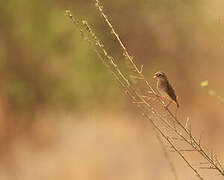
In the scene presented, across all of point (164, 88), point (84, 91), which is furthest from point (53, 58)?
point (164, 88)

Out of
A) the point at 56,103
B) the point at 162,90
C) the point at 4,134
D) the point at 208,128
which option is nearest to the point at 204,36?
the point at 208,128

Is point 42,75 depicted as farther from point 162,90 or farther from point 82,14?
point 162,90

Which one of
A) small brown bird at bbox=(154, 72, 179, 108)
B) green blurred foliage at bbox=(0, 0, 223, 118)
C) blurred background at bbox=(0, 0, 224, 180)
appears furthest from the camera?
green blurred foliage at bbox=(0, 0, 223, 118)

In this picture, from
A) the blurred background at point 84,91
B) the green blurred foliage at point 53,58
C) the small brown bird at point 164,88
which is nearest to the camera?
the small brown bird at point 164,88

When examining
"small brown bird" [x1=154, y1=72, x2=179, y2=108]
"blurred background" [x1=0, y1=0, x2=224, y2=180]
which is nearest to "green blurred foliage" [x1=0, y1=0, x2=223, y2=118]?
"blurred background" [x1=0, y1=0, x2=224, y2=180]

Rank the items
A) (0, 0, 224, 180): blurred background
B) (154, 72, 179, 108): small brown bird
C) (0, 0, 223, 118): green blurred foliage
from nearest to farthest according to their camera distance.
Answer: (154, 72, 179, 108): small brown bird → (0, 0, 224, 180): blurred background → (0, 0, 223, 118): green blurred foliage

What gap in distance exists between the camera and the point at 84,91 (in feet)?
30.8

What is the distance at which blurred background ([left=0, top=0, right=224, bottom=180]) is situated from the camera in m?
8.54

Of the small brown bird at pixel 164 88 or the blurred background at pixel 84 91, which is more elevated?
the blurred background at pixel 84 91

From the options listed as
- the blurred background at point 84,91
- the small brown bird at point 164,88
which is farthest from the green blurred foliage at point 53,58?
the small brown bird at point 164,88

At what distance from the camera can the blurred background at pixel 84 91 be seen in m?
8.54

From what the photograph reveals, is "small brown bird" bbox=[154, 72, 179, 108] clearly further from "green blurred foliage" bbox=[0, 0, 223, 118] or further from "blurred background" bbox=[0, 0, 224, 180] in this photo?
"green blurred foliage" bbox=[0, 0, 223, 118]

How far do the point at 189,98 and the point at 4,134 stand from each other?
2.41 m

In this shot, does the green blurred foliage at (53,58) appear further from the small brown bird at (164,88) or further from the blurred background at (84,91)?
the small brown bird at (164,88)
